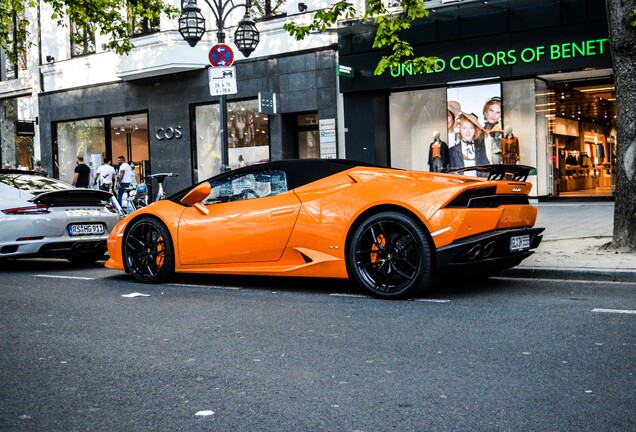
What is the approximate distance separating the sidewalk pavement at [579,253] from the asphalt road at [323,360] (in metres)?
0.43

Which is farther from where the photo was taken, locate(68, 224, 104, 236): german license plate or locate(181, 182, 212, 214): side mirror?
locate(68, 224, 104, 236): german license plate

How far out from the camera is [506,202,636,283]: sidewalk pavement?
25.1 feet

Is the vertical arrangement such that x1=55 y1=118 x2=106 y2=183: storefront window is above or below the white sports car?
above

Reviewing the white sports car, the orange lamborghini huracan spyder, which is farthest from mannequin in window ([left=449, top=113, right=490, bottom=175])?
the orange lamborghini huracan spyder

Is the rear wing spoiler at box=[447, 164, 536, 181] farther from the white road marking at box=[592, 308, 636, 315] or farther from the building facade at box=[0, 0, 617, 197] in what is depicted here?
the building facade at box=[0, 0, 617, 197]

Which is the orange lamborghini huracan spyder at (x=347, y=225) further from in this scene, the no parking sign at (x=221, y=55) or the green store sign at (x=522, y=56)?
the green store sign at (x=522, y=56)

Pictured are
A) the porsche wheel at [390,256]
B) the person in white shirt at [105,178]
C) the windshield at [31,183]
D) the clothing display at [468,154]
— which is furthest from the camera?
the person in white shirt at [105,178]

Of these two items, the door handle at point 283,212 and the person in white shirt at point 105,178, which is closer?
the door handle at point 283,212

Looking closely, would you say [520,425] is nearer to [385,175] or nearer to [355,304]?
[355,304]

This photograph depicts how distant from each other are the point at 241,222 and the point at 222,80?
5627 mm

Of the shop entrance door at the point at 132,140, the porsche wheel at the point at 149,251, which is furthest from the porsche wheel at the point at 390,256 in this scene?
the shop entrance door at the point at 132,140

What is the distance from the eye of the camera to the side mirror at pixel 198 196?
7725 mm

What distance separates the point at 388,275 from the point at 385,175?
969 mm

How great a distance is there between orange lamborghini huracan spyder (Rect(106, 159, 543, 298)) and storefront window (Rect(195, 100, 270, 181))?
43.2 feet
